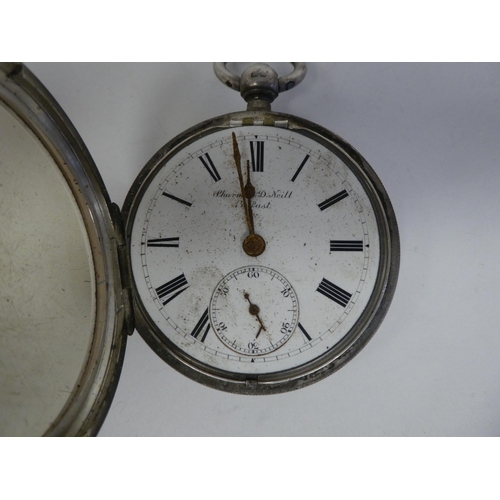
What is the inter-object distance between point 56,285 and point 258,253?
39 centimetres

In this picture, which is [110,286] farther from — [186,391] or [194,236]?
[186,391]

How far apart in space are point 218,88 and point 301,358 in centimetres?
65

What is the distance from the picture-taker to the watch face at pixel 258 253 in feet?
3.21

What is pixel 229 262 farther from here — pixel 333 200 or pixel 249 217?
pixel 333 200

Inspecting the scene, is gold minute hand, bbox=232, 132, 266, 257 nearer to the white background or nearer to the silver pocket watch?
the silver pocket watch

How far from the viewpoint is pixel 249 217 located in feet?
3.22

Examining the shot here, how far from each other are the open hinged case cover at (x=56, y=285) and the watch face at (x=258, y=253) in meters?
0.09

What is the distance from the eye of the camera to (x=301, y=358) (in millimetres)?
995

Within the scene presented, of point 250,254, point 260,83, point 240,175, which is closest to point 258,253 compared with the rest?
point 250,254

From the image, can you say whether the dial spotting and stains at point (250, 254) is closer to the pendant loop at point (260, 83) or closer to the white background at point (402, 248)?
the pendant loop at point (260, 83)

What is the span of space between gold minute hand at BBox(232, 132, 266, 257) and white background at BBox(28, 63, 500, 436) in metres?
0.29

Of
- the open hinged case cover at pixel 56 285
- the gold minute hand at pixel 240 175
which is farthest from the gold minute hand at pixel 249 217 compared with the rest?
the open hinged case cover at pixel 56 285

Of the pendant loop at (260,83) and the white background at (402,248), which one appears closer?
the pendant loop at (260,83)
